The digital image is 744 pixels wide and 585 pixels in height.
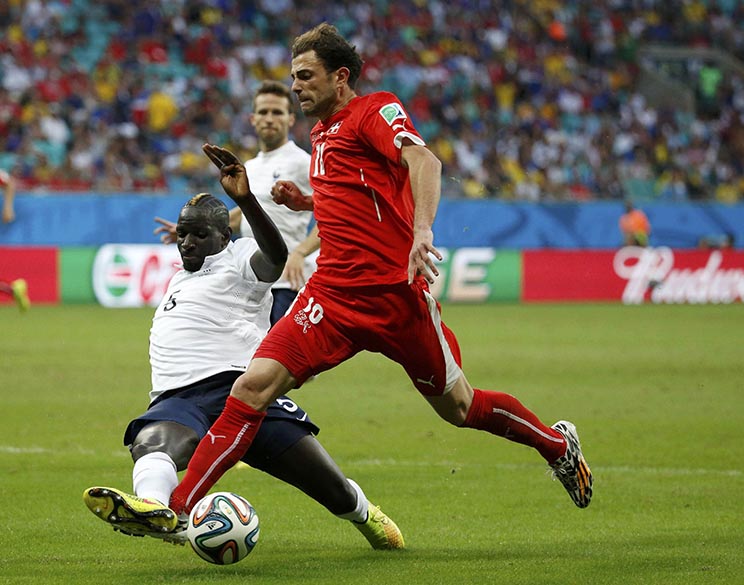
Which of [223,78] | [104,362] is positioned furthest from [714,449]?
[223,78]

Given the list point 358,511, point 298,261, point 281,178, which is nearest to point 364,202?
point 358,511

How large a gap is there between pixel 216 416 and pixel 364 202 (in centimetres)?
115

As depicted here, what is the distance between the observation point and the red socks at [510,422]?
6090 millimetres

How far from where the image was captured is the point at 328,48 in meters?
5.86

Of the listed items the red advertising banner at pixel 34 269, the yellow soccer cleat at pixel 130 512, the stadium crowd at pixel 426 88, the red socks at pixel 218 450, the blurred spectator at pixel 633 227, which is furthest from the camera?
the blurred spectator at pixel 633 227

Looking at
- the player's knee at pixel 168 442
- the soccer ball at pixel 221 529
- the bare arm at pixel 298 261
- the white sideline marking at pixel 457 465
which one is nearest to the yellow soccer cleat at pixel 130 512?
the soccer ball at pixel 221 529

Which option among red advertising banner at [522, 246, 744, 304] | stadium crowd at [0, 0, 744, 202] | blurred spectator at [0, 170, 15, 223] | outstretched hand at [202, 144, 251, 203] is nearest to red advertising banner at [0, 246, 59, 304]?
stadium crowd at [0, 0, 744, 202]

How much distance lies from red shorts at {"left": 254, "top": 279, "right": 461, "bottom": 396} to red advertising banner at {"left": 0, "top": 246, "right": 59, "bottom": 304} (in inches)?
701

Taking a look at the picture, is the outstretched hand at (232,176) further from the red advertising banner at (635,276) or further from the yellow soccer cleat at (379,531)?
the red advertising banner at (635,276)

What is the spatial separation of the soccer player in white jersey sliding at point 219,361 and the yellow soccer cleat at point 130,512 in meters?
0.26

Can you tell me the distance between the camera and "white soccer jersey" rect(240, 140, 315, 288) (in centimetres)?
902

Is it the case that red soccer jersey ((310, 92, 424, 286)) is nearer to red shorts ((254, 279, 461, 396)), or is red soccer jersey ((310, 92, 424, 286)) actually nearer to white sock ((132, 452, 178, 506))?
red shorts ((254, 279, 461, 396))

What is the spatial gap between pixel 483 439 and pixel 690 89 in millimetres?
26612

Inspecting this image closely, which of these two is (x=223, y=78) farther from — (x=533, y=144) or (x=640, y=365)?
(x=640, y=365)
